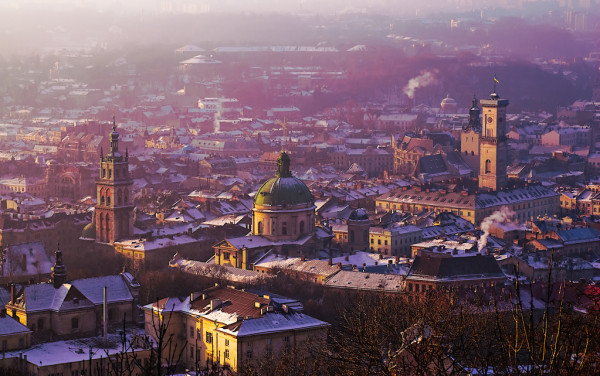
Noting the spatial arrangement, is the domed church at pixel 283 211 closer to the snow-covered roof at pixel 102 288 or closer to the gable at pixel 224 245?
the gable at pixel 224 245

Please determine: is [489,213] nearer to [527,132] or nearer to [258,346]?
[258,346]

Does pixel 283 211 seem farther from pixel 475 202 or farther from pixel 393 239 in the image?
pixel 475 202

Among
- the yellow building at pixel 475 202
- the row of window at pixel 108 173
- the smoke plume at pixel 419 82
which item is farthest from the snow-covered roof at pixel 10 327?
the smoke plume at pixel 419 82

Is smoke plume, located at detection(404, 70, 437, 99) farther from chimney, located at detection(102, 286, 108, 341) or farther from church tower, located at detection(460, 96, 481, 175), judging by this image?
chimney, located at detection(102, 286, 108, 341)

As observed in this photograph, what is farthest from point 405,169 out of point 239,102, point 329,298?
point 239,102

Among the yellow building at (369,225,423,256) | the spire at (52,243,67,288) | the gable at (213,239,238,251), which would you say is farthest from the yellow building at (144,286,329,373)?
the yellow building at (369,225,423,256)

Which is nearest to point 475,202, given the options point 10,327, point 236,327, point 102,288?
point 102,288
